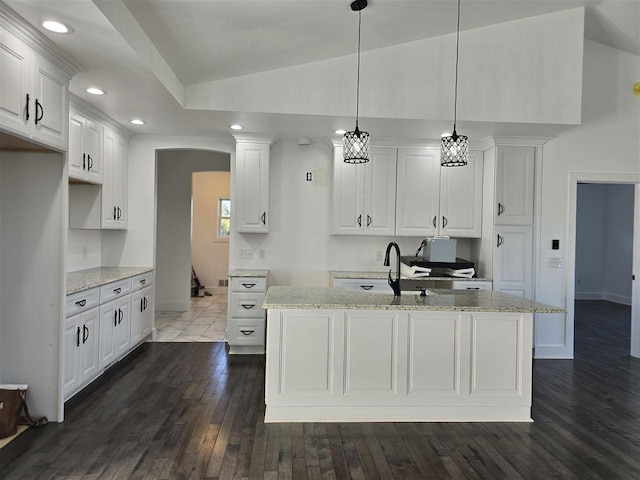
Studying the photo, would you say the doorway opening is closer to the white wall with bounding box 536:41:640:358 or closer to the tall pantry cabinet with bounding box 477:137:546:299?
the white wall with bounding box 536:41:640:358

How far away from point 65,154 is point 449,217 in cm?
387

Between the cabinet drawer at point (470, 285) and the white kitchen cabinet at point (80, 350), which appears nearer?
the white kitchen cabinet at point (80, 350)

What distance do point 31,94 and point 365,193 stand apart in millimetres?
3293

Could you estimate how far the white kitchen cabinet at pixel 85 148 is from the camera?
3.71m

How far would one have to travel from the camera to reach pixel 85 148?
3934mm

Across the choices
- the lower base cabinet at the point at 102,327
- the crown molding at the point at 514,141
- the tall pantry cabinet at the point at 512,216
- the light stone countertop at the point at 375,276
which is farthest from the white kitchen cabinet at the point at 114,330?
the crown molding at the point at 514,141

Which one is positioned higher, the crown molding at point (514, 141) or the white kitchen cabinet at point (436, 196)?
the crown molding at point (514, 141)

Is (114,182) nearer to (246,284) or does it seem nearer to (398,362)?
(246,284)

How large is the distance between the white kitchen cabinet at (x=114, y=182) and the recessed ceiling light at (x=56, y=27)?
200 centimetres

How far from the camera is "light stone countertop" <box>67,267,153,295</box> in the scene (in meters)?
3.34

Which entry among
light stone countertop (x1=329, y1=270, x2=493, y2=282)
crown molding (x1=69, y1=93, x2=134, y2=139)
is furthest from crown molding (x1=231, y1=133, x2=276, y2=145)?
light stone countertop (x1=329, y1=270, x2=493, y2=282)

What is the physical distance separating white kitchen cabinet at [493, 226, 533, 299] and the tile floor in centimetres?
342

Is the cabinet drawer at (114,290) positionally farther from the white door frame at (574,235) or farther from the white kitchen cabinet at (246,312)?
the white door frame at (574,235)

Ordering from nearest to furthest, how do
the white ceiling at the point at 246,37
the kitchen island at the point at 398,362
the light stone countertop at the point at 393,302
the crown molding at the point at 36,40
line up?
the crown molding at the point at 36,40 < the white ceiling at the point at 246,37 < the light stone countertop at the point at 393,302 < the kitchen island at the point at 398,362
